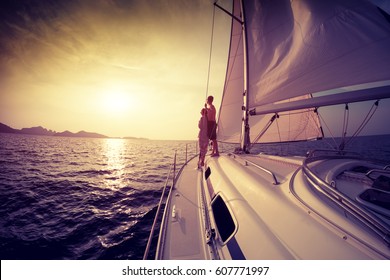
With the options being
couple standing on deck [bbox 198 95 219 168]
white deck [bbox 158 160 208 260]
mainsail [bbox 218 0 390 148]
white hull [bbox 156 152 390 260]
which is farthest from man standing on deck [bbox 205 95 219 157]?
white hull [bbox 156 152 390 260]

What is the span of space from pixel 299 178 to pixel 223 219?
4.51 ft

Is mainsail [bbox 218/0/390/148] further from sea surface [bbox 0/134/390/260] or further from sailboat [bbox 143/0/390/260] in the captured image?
sea surface [bbox 0/134/390/260]

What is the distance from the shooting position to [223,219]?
2.79 meters

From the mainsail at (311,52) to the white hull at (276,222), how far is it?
5.05ft

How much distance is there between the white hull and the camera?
4.39 ft

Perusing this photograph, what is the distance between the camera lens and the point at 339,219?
1.46 m

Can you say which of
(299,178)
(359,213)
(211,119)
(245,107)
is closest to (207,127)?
(211,119)

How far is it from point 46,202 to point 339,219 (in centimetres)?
1023

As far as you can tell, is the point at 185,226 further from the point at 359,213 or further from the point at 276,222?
the point at 359,213

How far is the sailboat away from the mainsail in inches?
0.7

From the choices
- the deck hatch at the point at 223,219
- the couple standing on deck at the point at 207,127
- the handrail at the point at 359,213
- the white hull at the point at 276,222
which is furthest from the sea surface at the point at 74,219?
the handrail at the point at 359,213
